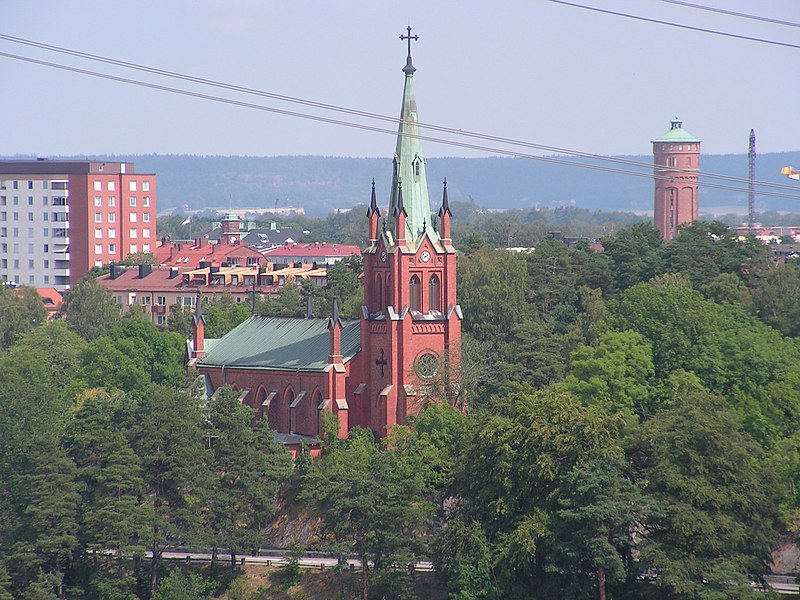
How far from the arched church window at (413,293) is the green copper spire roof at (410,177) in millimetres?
2004

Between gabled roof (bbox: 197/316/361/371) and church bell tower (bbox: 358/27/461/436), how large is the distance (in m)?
3.33

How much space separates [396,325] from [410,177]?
23.8 feet

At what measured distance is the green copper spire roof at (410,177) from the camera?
83.0 meters

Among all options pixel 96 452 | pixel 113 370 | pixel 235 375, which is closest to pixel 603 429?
pixel 96 452

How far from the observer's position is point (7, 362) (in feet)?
338

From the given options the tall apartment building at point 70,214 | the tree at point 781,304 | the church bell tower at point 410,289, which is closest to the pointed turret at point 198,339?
the church bell tower at point 410,289

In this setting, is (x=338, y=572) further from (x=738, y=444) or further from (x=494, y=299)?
(x=494, y=299)

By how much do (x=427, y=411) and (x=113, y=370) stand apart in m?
31.5

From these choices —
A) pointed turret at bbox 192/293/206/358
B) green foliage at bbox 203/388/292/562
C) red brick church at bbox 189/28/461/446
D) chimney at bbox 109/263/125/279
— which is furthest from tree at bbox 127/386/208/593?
chimney at bbox 109/263/125/279

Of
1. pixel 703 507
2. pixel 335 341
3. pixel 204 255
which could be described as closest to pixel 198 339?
pixel 335 341

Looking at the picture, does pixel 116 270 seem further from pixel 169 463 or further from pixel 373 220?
pixel 169 463

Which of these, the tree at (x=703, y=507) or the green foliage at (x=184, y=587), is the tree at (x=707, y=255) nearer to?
the tree at (x=703, y=507)

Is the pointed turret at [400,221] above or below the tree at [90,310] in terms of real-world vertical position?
above

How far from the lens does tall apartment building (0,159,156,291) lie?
19423cm
